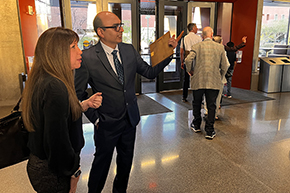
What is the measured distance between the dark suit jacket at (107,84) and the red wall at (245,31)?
19.6 feet

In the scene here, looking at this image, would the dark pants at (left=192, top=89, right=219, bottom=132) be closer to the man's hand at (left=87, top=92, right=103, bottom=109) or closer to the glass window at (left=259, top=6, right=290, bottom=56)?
the man's hand at (left=87, top=92, right=103, bottom=109)

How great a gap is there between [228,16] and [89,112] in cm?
684

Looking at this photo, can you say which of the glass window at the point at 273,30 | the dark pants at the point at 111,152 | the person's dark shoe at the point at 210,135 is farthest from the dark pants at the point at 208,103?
the glass window at the point at 273,30

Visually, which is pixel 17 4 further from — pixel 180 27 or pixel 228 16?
pixel 228 16

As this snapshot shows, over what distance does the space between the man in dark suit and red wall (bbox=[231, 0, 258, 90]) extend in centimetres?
578

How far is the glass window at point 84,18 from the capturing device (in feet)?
19.1

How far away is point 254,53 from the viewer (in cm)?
675

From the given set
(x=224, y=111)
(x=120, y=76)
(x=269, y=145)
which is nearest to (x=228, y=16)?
(x=224, y=111)

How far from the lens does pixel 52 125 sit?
1080 mm

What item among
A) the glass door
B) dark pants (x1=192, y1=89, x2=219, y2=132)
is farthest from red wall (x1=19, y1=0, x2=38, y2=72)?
dark pants (x1=192, y1=89, x2=219, y2=132)

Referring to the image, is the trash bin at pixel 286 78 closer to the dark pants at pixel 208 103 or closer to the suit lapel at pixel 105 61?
the dark pants at pixel 208 103

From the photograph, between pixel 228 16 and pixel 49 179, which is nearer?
pixel 49 179

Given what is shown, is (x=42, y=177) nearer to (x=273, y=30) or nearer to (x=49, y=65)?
(x=49, y=65)

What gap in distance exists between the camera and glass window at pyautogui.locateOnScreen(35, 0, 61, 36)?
207 inches
